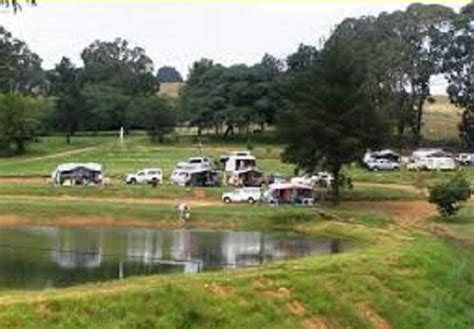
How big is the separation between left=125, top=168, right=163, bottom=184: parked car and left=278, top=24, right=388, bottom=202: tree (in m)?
11.8

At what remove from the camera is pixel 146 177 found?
260 feet

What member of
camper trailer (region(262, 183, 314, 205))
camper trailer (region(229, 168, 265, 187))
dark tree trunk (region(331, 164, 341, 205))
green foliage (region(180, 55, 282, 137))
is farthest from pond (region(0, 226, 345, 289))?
green foliage (region(180, 55, 282, 137))

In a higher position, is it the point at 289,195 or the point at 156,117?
the point at 156,117

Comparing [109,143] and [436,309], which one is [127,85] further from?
[436,309]

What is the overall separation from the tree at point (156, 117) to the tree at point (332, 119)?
51.7 m

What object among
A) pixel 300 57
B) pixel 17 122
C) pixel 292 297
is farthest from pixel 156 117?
pixel 292 297

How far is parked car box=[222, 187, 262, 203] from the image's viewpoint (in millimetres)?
69438

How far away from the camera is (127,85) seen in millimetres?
160000

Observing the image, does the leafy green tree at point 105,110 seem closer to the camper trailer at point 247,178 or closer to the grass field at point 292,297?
the camper trailer at point 247,178

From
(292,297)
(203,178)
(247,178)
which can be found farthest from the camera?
(247,178)

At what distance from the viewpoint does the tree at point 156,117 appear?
404 ft

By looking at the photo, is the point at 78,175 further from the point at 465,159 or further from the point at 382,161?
the point at 465,159

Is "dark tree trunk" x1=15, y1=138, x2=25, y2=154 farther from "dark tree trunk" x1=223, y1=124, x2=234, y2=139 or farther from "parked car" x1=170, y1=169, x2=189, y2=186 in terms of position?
"parked car" x1=170, y1=169, x2=189, y2=186

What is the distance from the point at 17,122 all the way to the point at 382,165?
42.3 meters
